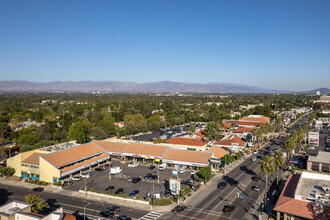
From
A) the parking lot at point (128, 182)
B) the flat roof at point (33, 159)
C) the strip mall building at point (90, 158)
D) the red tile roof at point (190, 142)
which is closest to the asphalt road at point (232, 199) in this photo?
the parking lot at point (128, 182)

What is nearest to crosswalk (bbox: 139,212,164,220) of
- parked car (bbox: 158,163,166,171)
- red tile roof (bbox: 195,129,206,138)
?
parked car (bbox: 158,163,166,171)

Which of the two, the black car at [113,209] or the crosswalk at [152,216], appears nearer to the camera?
the crosswalk at [152,216]

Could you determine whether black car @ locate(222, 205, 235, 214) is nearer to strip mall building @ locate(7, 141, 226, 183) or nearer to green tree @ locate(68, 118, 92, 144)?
strip mall building @ locate(7, 141, 226, 183)

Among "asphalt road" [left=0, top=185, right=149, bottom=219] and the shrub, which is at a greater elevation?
the shrub

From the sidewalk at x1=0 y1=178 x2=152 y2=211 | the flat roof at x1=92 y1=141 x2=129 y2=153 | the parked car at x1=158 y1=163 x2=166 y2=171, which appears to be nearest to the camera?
the sidewalk at x1=0 y1=178 x2=152 y2=211

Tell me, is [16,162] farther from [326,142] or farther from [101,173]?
[326,142]

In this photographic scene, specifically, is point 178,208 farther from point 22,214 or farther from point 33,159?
point 33,159

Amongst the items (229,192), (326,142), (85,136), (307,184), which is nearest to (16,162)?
(85,136)

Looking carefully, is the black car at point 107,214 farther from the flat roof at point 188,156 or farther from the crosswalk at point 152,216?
the flat roof at point 188,156
